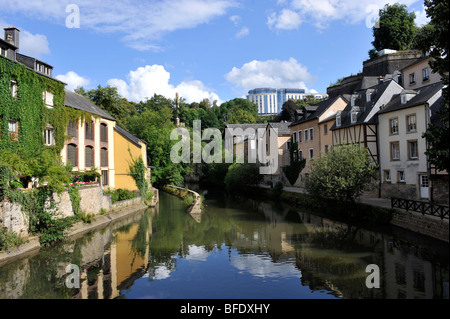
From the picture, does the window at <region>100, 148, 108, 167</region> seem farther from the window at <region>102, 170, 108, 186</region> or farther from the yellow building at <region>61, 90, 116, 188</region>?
the window at <region>102, 170, 108, 186</region>

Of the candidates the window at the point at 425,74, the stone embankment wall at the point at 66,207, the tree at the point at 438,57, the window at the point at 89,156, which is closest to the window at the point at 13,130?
the stone embankment wall at the point at 66,207

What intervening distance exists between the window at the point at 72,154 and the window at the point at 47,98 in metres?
4.22

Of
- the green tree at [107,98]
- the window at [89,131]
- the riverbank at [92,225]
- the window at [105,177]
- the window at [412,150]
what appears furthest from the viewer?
the green tree at [107,98]

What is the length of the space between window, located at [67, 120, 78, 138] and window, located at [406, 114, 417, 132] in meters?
25.6

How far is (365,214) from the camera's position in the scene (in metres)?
22.5

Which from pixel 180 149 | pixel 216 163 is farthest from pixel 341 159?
pixel 216 163

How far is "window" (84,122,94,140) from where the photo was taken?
29.5m

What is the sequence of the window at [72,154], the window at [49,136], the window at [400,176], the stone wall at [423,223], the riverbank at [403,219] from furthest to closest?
the window at [72,154]
the window at [400,176]
the window at [49,136]
the riverbank at [403,219]
the stone wall at [423,223]

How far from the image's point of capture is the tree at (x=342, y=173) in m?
22.4

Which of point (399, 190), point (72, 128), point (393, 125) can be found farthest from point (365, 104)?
point (72, 128)

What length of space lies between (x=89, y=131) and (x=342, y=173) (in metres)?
21.5

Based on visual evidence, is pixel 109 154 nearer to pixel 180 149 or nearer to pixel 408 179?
pixel 180 149

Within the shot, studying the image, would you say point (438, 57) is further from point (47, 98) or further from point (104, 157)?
point (104, 157)

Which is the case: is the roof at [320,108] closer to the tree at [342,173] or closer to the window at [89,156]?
the tree at [342,173]
